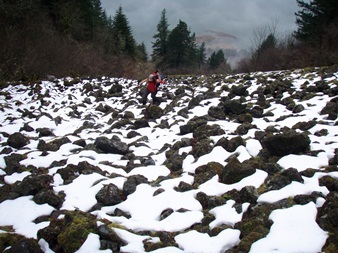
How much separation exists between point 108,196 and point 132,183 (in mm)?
479

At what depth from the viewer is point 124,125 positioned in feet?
25.8

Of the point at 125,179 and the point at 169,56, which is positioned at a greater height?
the point at 169,56

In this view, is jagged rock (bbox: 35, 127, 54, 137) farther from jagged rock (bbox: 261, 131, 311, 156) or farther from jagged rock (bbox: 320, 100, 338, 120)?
jagged rock (bbox: 320, 100, 338, 120)

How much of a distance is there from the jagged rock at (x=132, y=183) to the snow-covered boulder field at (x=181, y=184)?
0.02m

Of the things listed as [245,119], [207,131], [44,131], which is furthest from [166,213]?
[44,131]

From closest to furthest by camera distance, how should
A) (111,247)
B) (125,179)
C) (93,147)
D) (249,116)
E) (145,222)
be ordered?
1. (111,247)
2. (145,222)
3. (125,179)
4. (93,147)
5. (249,116)

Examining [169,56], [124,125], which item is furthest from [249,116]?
[169,56]

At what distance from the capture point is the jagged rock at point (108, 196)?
3.78m

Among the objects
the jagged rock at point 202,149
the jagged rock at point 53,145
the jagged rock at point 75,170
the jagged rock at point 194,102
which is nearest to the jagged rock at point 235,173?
the jagged rock at point 202,149

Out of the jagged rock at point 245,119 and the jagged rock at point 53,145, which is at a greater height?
the jagged rock at point 245,119

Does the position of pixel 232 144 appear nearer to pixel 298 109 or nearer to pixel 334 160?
pixel 334 160

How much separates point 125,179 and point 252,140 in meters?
2.59

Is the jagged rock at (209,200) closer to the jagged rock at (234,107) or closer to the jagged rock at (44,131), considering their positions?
the jagged rock at (234,107)

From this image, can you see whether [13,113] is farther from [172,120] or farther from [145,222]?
[145,222]
